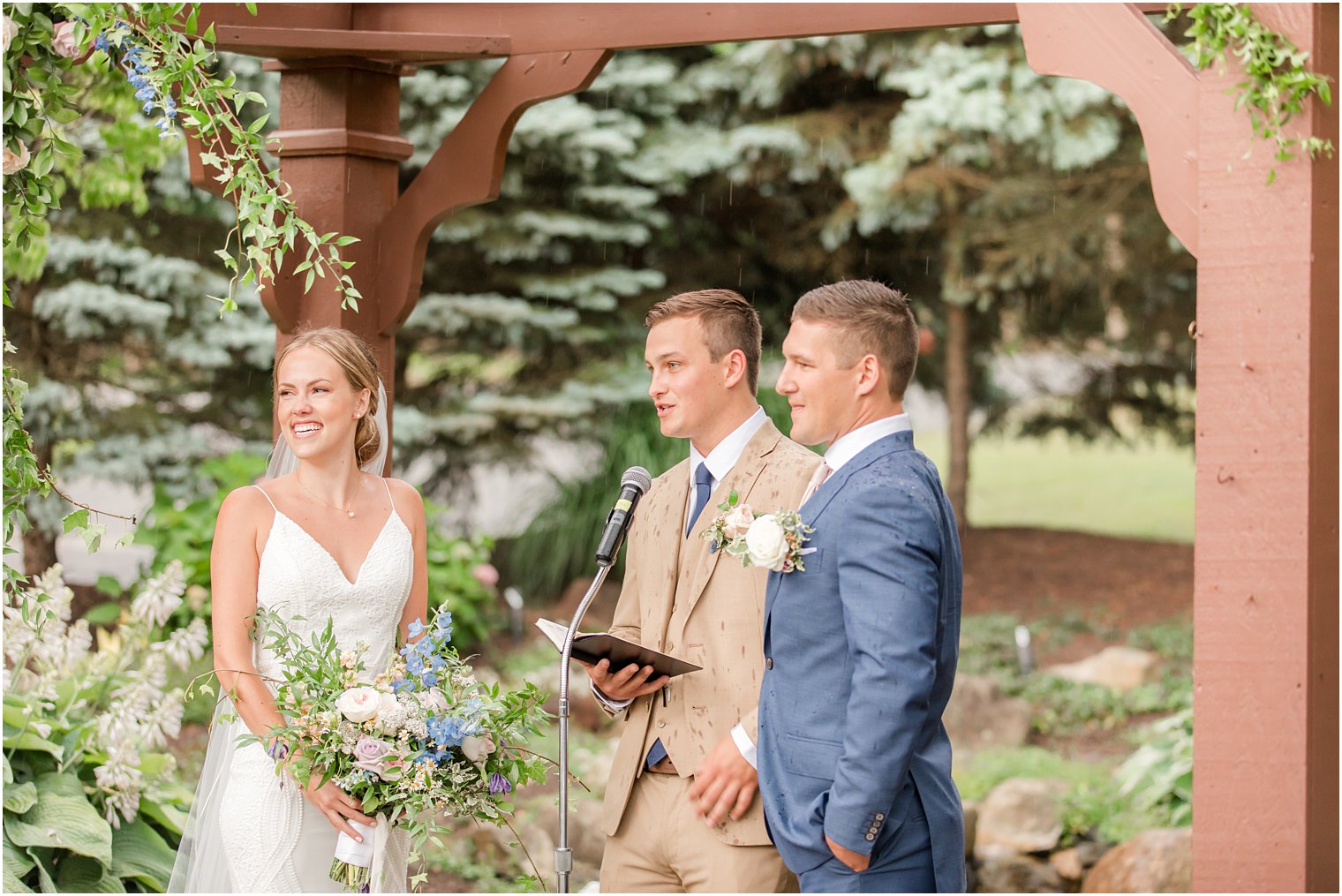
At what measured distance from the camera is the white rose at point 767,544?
9.39 feet

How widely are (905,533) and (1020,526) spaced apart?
34.2ft

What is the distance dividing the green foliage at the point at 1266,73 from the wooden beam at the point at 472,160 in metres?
1.97

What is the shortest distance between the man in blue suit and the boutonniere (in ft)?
0.16

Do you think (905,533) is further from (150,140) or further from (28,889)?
(150,140)

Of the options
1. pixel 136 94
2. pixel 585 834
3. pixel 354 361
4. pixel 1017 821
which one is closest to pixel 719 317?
pixel 354 361

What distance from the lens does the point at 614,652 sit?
Answer: 3.18m

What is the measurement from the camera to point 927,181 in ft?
32.6

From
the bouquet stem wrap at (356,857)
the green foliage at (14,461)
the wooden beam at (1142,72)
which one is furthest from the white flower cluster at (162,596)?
Result: the wooden beam at (1142,72)

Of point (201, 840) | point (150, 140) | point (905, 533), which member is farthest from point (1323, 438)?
point (150, 140)

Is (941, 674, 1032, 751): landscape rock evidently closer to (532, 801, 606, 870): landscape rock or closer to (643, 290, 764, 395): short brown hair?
(532, 801, 606, 870): landscape rock

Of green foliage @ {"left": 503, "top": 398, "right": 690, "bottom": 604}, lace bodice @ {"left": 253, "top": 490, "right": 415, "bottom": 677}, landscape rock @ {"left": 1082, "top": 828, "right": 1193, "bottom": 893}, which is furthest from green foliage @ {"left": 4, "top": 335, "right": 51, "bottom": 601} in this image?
green foliage @ {"left": 503, "top": 398, "right": 690, "bottom": 604}

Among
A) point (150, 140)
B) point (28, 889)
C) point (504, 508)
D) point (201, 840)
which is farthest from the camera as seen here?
point (504, 508)

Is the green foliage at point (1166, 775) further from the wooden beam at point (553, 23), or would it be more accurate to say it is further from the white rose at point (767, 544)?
the white rose at point (767, 544)

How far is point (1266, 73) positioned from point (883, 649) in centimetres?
152
